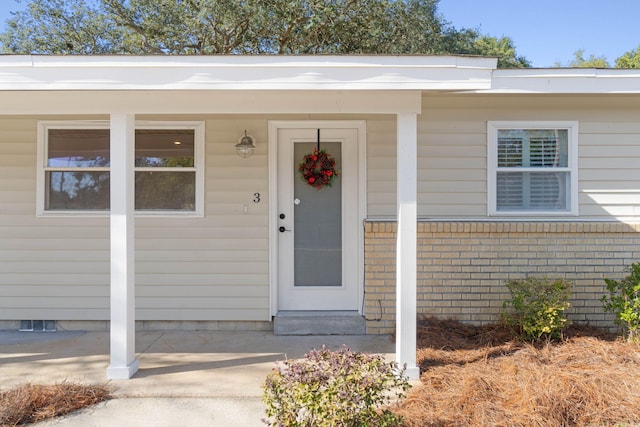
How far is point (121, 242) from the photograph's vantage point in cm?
368

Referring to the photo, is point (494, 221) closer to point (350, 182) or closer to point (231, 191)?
point (350, 182)

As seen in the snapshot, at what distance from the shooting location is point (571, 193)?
496 centimetres

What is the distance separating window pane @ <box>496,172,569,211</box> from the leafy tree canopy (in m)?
6.03

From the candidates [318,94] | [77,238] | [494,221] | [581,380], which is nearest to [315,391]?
[581,380]

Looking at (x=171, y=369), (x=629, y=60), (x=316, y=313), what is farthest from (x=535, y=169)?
(x=629, y=60)

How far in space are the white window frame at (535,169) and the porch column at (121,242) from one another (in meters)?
3.47

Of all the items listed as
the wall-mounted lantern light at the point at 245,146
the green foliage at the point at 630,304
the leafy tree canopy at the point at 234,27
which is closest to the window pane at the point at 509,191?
the green foliage at the point at 630,304

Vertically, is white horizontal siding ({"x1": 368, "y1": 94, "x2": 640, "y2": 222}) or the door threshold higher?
white horizontal siding ({"x1": 368, "y1": 94, "x2": 640, "y2": 222})

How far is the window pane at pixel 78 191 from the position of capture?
5.10 m

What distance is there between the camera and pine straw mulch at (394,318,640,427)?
2.92m

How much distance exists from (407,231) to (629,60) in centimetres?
2475

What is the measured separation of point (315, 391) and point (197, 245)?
3061 mm

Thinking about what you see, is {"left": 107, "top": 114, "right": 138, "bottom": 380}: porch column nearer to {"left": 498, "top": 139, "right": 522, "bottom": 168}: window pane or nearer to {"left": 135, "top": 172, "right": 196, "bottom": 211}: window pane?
{"left": 135, "top": 172, "right": 196, "bottom": 211}: window pane

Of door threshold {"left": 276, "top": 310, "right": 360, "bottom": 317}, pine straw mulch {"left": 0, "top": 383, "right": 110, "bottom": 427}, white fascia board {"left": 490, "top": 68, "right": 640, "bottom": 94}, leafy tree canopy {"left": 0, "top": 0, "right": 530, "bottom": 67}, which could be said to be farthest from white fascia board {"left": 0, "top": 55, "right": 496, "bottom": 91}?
leafy tree canopy {"left": 0, "top": 0, "right": 530, "bottom": 67}
